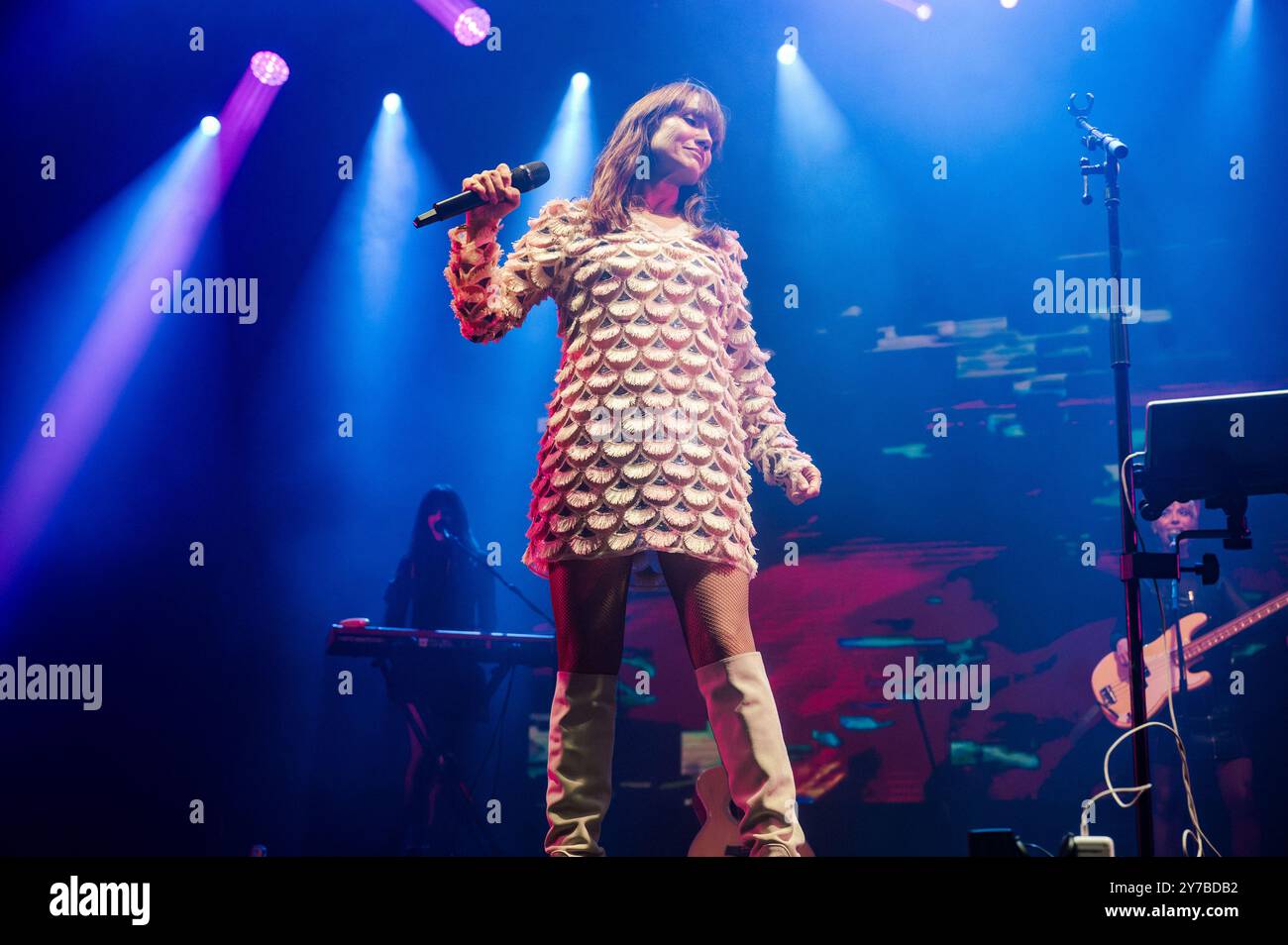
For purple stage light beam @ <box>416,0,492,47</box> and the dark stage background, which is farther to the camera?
purple stage light beam @ <box>416,0,492,47</box>

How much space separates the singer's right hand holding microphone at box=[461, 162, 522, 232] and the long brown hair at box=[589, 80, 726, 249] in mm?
285

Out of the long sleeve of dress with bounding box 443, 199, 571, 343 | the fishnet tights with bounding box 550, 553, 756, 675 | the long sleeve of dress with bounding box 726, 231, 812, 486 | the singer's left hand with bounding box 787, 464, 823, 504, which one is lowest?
the fishnet tights with bounding box 550, 553, 756, 675

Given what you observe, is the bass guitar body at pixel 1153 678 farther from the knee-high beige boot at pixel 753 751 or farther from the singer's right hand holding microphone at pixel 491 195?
the singer's right hand holding microphone at pixel 491 195

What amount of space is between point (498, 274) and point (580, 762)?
4.28 feet

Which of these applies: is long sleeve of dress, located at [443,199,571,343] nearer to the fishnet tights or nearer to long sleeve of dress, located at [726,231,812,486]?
long sleeve of dress, located at [726,231,812,486]

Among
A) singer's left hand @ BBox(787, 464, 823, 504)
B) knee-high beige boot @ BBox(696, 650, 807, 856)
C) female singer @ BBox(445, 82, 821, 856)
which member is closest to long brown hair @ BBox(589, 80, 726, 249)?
female singer @ BBox(445, 82, 821, 856)

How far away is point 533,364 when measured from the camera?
14.0 feet

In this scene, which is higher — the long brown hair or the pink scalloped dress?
the long brown hair

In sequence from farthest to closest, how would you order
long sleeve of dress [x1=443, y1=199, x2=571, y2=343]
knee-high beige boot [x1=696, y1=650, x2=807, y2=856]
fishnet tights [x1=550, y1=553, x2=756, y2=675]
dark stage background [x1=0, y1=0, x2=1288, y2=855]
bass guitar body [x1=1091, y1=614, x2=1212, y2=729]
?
1. dark stage background [x1=0, y1=0, x2=1288, y2=855]
2. bass guitar body [x1=1091, y1=614, x2=1212, y2=729]
3. long sleeve of dress [x1=443, y1=199, x2=571, y2=343]
4. fishnet tights [x1=550, y1=553, x2=756, y2=675]
5. knee-high beige boot [x1=696, y1=650, x2=807, y2=856]

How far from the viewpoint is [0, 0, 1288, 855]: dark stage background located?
398 centimetres

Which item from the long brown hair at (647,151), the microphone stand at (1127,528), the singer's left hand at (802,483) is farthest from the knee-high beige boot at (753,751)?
the long brown hair at (647,151)

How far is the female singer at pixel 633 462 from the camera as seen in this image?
2678 millimetres
